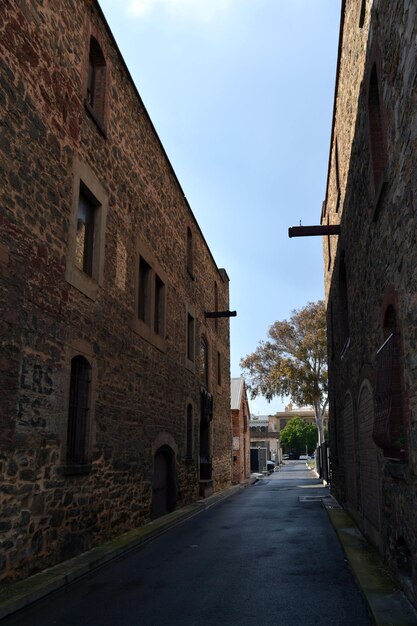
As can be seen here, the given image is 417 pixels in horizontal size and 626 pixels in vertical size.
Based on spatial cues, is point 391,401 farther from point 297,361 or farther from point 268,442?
point 268,442

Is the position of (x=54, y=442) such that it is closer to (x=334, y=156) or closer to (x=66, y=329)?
(x=66, y=329)

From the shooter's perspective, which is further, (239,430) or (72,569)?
(239,430)

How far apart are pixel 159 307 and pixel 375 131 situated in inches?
312

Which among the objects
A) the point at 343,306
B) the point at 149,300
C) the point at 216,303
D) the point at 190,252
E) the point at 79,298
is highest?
the point at 190,252

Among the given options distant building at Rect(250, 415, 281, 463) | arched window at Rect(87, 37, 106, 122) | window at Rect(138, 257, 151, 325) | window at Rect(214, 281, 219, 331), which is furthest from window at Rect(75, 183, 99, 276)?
distant building at Rect(250, 415, 281, 463)

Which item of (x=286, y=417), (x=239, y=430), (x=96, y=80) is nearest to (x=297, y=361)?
(x=239, y=430)

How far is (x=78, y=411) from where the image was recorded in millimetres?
8531

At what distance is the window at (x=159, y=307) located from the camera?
13641 millimetres

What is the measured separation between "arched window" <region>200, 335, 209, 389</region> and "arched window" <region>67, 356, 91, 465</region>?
10.2 meters

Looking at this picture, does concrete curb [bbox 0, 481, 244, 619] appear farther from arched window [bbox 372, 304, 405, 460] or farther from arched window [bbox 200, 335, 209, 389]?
arched window [bbox 200, 335, 209, 389]

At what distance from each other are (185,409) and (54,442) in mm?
8473

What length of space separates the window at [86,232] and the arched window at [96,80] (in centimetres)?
157

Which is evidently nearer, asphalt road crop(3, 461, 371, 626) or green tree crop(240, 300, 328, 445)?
asphalt road crop(3, 461, 371, 626)

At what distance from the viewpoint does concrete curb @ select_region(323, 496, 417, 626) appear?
464 cm
